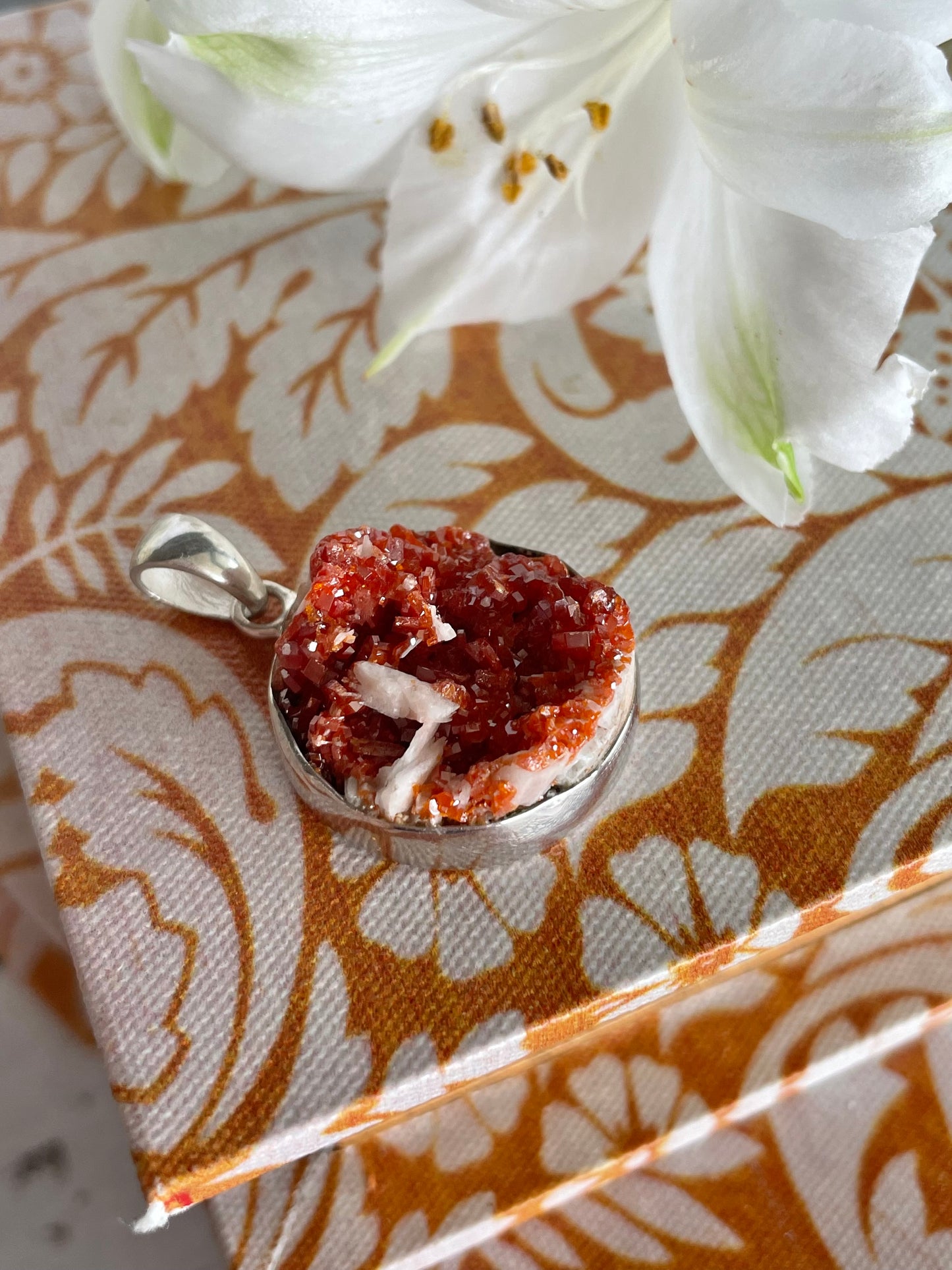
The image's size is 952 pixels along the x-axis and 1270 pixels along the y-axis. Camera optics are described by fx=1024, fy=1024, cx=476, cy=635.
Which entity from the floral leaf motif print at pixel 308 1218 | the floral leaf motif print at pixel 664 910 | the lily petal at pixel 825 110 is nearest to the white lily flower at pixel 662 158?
the lily petal at pixel 825 110

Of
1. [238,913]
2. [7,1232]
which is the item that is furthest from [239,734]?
[7,1232]

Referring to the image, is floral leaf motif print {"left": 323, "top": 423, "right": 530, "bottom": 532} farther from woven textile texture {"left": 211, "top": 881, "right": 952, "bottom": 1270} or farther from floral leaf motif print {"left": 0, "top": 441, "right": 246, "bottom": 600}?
woven textile texture {"left": 211, "top": 881, "right": 952, "bottom": 1270}

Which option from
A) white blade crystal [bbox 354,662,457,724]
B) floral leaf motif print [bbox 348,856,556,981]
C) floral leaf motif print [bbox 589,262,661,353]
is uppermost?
floral leaf motif print [bbox 589,262,661,353]

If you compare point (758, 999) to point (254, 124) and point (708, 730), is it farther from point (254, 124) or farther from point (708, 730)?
point (254, 124)

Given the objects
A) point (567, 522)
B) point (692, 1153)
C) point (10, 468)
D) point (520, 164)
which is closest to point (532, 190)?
point (520, 164)

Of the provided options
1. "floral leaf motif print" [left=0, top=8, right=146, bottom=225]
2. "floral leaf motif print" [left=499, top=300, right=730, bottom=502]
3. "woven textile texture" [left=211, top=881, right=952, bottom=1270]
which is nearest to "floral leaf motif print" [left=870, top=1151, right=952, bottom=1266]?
"woven textile texture" [left=211, top=881, right=952, bottom=1270]
